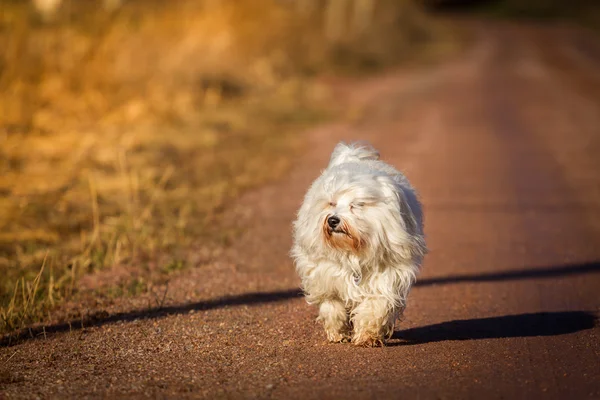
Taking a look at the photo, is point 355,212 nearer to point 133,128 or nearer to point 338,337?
point 338,337

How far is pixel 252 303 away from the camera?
827cm

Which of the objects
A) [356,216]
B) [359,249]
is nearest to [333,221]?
[356,216]

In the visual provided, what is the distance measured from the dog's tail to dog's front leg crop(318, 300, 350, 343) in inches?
43.6

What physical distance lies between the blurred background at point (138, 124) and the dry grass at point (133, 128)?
38 mm

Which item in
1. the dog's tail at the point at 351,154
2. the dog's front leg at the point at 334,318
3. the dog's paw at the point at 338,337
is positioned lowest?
the dog's paw at the point at 338,337

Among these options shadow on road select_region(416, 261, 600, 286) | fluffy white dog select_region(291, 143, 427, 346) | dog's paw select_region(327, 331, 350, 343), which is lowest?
shadow on road select_region(416, 261, 600, 286)

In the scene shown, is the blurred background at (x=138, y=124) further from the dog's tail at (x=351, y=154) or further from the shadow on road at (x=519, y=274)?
the shadow on road at (x=519, y=274)

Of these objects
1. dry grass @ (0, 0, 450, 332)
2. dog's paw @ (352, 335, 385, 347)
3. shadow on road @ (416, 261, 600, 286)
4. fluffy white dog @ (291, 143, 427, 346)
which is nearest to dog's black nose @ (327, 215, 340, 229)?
fluffy white dog @ (291, 143, 427, 346)

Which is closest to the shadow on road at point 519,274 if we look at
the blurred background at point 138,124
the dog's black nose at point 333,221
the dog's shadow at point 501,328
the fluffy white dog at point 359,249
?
the dog's shadow at point 501,328

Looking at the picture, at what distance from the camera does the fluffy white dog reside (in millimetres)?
6434

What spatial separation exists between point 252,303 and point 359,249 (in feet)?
6.88

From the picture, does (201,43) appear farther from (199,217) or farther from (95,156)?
(199,217)

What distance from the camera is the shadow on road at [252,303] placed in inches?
291

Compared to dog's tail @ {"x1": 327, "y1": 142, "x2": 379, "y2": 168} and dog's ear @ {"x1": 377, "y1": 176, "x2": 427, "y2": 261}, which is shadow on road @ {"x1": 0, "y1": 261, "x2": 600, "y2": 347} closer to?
dog's ear @ {"x1": 377, "y1": 176, "x2": 427, "y2": 261}
